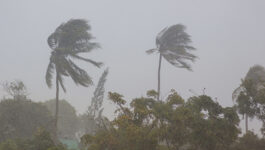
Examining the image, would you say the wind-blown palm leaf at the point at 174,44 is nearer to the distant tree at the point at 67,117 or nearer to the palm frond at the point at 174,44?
the palm frond at the point at 174,44

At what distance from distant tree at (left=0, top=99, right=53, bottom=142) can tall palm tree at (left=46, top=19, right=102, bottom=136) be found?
3513mm

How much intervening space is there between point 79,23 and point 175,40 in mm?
9737

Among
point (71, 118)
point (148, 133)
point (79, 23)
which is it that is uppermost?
point (79, 23)

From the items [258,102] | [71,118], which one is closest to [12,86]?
[258,102]

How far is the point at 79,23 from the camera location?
24547 mm

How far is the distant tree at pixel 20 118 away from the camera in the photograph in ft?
72.7

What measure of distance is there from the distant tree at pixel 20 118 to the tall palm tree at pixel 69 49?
11.5 feet

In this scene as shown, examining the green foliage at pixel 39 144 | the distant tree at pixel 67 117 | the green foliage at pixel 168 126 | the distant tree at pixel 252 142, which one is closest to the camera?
the green foliage at pixel 168 126

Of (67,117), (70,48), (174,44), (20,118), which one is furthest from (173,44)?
(67,117)

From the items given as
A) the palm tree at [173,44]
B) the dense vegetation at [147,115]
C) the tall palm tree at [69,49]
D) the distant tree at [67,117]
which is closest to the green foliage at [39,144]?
the dense vegetation at [147,115]

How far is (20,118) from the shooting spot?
2345cm

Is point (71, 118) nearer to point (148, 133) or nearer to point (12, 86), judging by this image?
point (12, 86)

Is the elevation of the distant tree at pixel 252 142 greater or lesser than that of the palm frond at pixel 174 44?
lesser

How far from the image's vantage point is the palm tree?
2567 centimetres
